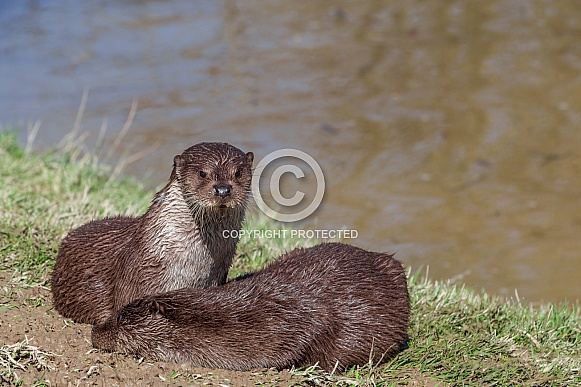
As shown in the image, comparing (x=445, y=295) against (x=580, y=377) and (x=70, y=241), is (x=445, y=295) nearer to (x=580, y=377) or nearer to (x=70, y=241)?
(x=580, y=377)

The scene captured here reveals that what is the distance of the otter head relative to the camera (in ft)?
13.2

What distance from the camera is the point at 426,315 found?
497 centimetres

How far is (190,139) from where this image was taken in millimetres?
9430

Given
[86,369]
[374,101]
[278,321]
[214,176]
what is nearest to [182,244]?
[214,176]

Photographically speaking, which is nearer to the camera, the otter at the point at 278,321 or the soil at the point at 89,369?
the soil at the point at 89,369

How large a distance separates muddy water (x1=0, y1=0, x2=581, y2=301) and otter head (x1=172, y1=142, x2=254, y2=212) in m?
3.43

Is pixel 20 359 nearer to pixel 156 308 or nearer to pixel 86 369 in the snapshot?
pixel 86 369

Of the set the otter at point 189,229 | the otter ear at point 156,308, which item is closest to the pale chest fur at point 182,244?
the otter at point 189,229

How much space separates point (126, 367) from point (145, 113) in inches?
261

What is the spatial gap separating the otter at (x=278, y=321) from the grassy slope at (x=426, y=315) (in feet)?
0.40

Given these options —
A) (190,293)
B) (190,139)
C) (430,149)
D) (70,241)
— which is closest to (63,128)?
(190,139)

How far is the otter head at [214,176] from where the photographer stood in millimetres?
4023

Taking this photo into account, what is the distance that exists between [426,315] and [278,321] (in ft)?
4.34

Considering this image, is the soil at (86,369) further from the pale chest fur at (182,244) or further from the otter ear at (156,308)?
the pale chest fur at (182,244)
